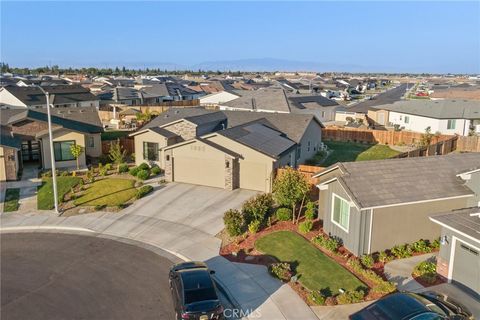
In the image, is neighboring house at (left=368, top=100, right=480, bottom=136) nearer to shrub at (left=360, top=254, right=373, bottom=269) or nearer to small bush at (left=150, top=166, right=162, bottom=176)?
small bush at (left=150, top=166, right=162, bottom=176)

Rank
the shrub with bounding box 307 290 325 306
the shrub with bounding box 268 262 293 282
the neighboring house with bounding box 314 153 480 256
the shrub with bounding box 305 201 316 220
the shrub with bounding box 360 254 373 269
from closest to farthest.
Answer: the shrub with bounding box 307 290 325 306 < the shrub with bounding box 268 262 293 282 < the shrub with bounding box 360 254 373 269 < the neighboring house with bounding box 314 153 480 256 < the shrub with bounding box 305 201 316 220

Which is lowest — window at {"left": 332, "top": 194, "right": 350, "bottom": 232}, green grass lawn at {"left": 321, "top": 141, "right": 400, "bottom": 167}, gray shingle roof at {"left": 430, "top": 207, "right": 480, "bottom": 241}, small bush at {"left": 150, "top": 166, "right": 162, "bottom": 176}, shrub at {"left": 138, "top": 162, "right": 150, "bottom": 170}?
green grass lawn at {"left": 321, "top": 141, "right": 400, "bottom": 167}

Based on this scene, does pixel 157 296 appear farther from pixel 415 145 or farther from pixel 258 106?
pixel 258 106

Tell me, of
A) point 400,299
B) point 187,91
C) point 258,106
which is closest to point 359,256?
point 400,299

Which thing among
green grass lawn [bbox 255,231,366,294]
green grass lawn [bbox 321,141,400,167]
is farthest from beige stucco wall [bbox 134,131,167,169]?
green grass lawn [bbox 255,231,366,294]

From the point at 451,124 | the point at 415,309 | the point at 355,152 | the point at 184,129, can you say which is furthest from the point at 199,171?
the point at 451,124

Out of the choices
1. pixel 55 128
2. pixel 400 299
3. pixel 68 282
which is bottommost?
pixel 68 282

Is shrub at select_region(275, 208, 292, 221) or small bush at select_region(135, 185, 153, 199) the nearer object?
shrub at select_region(275, 208, 292, 221)

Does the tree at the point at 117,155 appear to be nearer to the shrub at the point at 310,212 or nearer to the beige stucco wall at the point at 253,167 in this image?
the beige stucco wall at the point at 253,167
